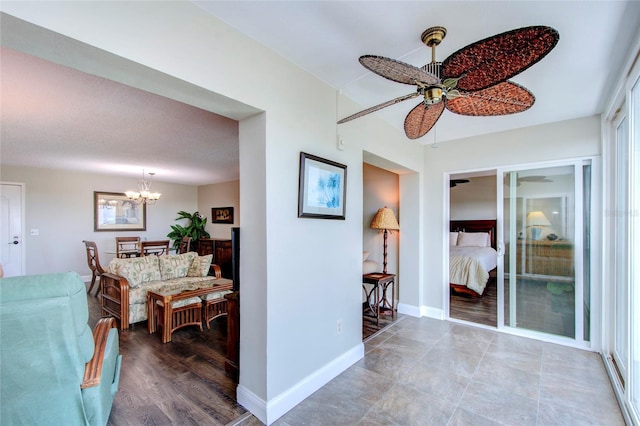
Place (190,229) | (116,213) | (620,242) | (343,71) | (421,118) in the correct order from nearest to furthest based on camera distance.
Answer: (421,118) < (343,71) < (620,242) < (116,213) < (190,229)

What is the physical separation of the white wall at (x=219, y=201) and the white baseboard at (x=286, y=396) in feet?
17.3

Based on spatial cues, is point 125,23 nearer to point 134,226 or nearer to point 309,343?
point 309,343

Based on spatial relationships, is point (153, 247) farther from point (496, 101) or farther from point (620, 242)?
point (620, 242)

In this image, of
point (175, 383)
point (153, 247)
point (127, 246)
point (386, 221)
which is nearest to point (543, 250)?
point (386, 221)

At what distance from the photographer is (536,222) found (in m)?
3.31

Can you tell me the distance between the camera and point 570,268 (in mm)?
3123

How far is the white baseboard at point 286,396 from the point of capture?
6.21 ft

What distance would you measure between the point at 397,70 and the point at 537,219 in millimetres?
3024

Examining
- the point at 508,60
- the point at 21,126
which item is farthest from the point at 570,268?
the point at 21,126

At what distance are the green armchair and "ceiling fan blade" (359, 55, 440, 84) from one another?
5.88 ft

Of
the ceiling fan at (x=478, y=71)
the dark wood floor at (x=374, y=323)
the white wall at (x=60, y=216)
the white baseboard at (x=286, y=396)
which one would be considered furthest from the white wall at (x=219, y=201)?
the ceiling fan at (x=478, y=71)

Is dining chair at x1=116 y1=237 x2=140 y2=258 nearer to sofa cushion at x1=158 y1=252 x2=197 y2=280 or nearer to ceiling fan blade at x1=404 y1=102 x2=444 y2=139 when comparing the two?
sofa cushion at x1=158 y1=252 x2=197 y2=280

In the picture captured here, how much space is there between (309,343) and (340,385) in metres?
0.47

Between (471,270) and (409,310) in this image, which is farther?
(471,270)
